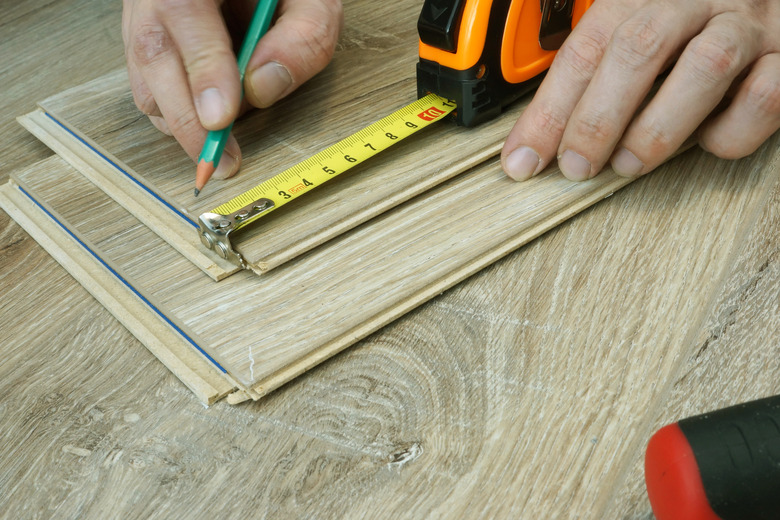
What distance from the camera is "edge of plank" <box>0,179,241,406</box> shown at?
2.80 ft

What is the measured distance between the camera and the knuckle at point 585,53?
106 cm

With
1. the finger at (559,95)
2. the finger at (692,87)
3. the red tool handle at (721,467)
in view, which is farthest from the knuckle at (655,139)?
the red tool handle at (721,467)

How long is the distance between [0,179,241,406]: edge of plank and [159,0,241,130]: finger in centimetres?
27

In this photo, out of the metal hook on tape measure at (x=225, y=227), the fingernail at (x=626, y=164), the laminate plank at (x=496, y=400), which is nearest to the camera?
the laminate plank at (x=496, y=400)

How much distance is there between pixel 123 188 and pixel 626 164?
2.56ft

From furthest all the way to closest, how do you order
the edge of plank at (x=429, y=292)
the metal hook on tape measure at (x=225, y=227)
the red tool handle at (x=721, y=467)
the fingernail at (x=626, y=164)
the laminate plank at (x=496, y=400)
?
the fingernail at (x=626, y=164)
the metal hook on tape measure at (x=225, y=227)
the edge of plank at (x=429, y=292)
the laminate plank at (x=496, y=400)
the red tool handle at (x=721, y=467)

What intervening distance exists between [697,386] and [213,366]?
1.85ft

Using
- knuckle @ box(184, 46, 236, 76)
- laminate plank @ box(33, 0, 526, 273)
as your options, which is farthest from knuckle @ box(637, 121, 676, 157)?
knuckle @ box(184, 46, 236, 76)

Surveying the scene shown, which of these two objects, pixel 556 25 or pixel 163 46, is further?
pixel 556 25

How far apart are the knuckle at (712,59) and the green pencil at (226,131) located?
632 millimetres

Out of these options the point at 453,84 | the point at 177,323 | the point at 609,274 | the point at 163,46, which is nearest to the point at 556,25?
the point at 453,84

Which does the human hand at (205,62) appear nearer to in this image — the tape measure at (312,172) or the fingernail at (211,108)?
the fingernail at (211,108)

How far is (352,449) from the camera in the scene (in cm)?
77

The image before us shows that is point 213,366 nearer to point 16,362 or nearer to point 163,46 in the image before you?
point 16,362
